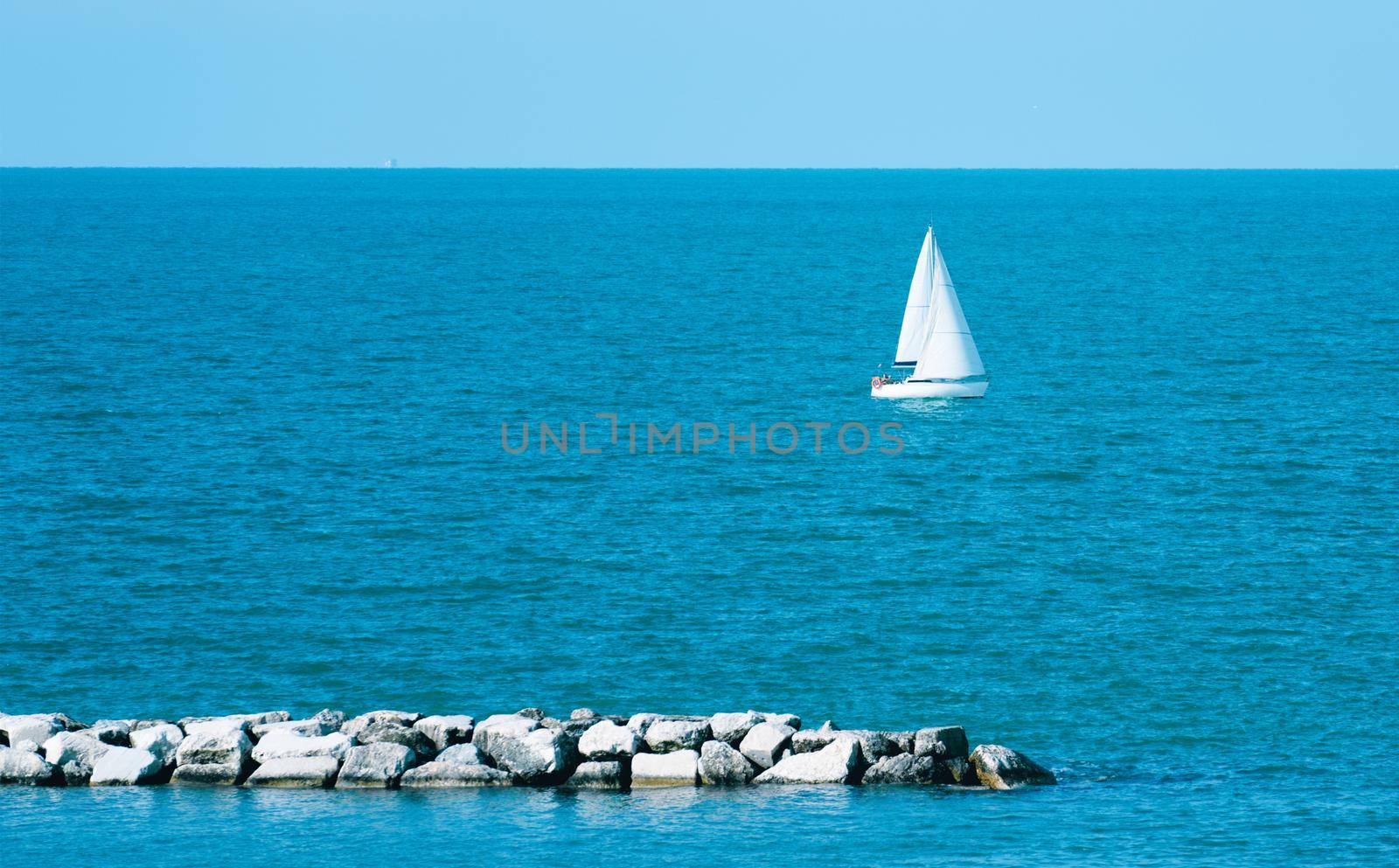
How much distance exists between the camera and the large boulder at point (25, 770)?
114 feet

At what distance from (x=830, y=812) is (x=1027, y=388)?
6698 centimetres

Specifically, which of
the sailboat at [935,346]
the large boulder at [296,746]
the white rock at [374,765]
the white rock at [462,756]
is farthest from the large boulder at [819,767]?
the sailboat at [935,346]

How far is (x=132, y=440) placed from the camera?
7812cm

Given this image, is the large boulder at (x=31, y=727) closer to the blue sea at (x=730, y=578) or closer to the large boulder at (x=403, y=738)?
the blue sea at (x=730, y=578)

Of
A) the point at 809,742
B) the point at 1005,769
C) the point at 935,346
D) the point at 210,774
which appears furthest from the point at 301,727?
the point at 935,346

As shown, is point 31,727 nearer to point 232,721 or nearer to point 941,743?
point 232,721

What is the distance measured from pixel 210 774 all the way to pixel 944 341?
211 ft

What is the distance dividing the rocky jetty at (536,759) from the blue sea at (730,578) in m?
0.64

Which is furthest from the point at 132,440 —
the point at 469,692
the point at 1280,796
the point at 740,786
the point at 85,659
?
the point at 1280,796

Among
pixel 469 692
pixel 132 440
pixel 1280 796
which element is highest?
pixel 132 440

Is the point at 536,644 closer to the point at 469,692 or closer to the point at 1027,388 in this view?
the point at 469,692

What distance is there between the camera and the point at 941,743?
3466cm

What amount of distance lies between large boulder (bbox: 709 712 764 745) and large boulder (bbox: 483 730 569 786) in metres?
3.14

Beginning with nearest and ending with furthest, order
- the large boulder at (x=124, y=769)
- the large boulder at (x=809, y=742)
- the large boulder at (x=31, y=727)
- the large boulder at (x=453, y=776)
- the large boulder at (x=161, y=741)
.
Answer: the large boulder at (x=453, y=776) → the large boulder at (x=124, y=769) → the large boulder at (x=809, y=742) → the large boulder at (x=161, y=741) → the large boulder at (x=31, y=727)
